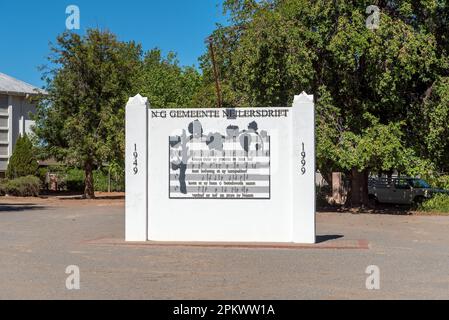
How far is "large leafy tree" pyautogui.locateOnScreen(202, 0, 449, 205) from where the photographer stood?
88.8 ft

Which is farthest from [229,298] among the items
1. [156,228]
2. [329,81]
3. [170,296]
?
[329,81]

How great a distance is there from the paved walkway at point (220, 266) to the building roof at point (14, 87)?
31.5m

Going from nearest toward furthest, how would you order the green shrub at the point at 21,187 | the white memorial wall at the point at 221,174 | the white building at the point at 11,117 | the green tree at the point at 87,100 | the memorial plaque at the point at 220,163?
the white memorial wall at the point at 221,174
the memorial plaque at the point at 220,163
the green tree at the point at 87,100
the green shrub at the point at 21,187
the white building at the point at 11,117

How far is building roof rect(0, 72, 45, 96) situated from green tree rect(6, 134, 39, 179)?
14.6 ft

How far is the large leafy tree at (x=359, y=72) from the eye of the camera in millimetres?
27062

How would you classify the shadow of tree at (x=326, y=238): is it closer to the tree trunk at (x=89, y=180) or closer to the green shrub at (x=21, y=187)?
the tree trunk at (x=89, y=180)

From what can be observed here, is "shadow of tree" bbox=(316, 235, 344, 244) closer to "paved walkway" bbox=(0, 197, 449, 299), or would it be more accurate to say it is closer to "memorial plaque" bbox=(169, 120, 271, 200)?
"paved walkway" bbox=(0, 197, 449, 299)

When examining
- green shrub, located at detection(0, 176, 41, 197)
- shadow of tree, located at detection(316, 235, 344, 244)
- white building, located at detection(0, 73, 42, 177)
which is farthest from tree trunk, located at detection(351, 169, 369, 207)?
white building, located at detection(0, 73, 42, 177)

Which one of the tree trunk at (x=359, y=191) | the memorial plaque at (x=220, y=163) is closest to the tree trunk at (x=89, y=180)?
the tree trunk at (x=359, y=191)

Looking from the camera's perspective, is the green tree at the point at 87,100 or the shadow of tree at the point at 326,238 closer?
the shadow of tree at the point at 326,238

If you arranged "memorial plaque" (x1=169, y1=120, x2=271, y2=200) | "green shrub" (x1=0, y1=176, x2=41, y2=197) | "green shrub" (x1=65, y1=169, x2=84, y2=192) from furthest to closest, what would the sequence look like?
"green shrub" (x1=65, y1=169, x2=84, y2=192), "green shrub" (x1=0, y1=176, x2=41, y2=197), "memorial plaque" (x1=169, y1=120, x2=271, y2=200)

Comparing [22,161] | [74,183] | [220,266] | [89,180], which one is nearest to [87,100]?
[89,180]
